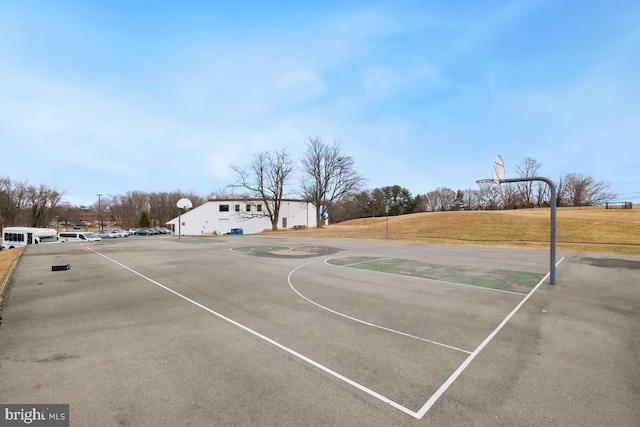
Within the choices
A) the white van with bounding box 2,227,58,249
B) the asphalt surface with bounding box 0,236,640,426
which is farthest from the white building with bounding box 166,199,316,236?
the asphalt surface with bounding box 0,236,640,426

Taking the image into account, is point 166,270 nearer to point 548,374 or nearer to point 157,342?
point 157,342

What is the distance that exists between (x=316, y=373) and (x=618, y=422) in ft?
12.6

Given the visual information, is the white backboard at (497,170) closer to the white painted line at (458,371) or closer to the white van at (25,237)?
the white painted line at (458,371)

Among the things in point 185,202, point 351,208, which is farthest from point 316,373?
point 351,208

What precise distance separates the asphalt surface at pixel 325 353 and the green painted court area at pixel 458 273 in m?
0.70

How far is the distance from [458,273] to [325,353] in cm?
1006

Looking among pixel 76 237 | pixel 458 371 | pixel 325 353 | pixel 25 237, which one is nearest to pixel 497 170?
pixel 458 371

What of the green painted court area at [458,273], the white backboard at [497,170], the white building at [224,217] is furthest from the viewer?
the white building at [224,217]

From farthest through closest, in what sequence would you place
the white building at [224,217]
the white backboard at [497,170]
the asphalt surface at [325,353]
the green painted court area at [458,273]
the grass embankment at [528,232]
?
the white building at [224,217], the grass embankment at [528,232], the white backboard at [497,170], the green painted court area at [458,273], the asphalt surface at [325,353]

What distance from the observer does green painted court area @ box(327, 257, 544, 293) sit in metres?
11.2

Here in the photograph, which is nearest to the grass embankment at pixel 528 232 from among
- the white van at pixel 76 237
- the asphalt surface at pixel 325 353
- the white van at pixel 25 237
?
the asphalt surface at pixel 325 353

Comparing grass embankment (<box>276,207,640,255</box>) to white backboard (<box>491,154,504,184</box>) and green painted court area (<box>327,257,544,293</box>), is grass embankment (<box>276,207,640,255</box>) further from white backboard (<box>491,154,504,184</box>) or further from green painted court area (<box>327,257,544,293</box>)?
white backboard (<box>491,154,504,184</box>)

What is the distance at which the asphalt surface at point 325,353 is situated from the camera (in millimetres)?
3754

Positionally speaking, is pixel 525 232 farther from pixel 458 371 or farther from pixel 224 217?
pixel 224 217
